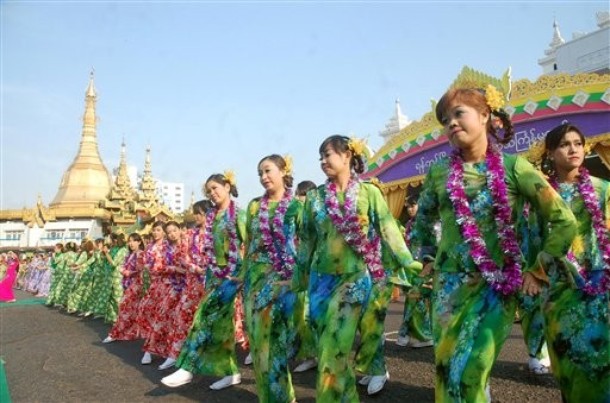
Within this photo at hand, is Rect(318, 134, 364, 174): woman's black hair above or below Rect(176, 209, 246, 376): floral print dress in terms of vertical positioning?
above

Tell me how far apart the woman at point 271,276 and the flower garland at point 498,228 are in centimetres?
175

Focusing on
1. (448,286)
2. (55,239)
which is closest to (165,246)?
(448,286)

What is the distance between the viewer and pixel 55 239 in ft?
148

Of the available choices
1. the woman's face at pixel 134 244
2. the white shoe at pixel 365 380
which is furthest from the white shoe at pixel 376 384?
the woman's face at pixel 134 244

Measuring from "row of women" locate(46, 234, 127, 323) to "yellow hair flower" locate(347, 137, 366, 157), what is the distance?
315 inches

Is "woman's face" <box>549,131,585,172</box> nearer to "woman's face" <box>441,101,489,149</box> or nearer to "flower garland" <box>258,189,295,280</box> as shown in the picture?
"woman's face" <box>441,101,489,149</box>

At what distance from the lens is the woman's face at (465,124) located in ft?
9.29

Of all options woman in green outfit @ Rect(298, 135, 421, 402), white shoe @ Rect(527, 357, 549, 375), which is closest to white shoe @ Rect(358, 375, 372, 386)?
woman in green outfit @ Rect(298, 135, 421, 402)

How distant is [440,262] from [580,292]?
1081mm

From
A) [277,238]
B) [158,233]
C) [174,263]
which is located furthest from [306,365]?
[158,233]

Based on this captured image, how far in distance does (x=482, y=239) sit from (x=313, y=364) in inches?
142

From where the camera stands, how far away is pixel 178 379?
510 cm

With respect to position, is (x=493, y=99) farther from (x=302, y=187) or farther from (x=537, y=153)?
(x=302, y=187)

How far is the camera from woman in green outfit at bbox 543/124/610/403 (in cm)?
312
